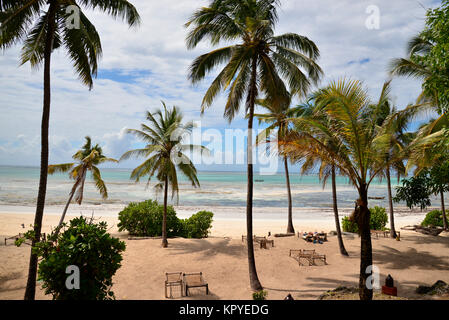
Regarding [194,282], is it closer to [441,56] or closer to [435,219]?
[441,56]

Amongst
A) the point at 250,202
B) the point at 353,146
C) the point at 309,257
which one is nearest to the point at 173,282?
the point at 250,202

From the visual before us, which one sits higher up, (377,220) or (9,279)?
(377,220)

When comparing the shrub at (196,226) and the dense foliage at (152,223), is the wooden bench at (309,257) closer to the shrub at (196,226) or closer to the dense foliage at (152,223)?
the shrub at (196,226)

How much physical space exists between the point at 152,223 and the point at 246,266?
26.2ft

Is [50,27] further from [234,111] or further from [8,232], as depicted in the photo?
[8,232]

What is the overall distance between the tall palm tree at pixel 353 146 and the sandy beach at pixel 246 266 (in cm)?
360

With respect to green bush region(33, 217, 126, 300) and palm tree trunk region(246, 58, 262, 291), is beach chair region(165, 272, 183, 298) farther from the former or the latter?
green bush region(33, 217, 126, 300)

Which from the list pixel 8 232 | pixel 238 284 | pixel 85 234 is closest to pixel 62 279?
pixel 85 234

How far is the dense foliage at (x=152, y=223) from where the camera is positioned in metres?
17.6

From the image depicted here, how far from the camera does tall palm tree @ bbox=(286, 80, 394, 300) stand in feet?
22.2

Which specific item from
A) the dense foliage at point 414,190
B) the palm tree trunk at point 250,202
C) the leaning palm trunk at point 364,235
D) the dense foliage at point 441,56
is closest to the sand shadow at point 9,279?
the palm tree trunk at point 250,202

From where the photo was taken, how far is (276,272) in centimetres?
1163

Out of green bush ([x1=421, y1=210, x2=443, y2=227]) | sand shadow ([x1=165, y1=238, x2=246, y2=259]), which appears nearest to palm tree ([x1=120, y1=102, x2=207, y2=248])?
sand shadow ([x1=165, y1=238, x2=246, y2=259])

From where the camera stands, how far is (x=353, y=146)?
7.20m
